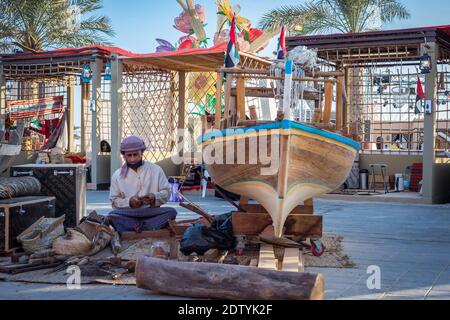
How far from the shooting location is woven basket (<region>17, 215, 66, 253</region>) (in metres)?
5.54

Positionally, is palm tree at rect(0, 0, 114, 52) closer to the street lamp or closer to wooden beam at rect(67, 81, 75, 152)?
wooden beam at rect(67, 81, 75, 152)

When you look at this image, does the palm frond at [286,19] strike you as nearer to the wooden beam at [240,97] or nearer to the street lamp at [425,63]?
the street lamp at [425,63]

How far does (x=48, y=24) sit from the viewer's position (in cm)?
1733

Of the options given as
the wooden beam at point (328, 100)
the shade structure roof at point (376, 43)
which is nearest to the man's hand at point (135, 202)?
the wooden beam at point (328, 100)

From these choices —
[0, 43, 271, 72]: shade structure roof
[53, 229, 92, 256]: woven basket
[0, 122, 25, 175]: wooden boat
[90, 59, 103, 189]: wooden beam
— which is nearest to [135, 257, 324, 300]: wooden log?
[53, 229, 92, 256]: woven basket

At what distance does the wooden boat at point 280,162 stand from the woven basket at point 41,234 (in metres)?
1.38

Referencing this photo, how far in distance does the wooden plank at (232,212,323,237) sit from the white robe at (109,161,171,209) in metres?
0.90

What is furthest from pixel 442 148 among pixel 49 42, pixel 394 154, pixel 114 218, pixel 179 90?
pixel 49 42

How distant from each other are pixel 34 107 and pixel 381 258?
38.2 ft

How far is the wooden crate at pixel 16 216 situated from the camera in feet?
17.8

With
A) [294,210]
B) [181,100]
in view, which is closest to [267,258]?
[294,210]

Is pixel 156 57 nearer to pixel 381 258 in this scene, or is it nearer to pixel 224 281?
pixel 381 258

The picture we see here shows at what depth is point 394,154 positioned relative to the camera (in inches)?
503
